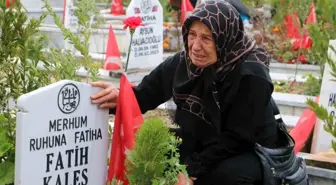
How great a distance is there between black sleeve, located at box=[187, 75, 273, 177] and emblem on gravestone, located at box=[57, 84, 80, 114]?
70 centimetres

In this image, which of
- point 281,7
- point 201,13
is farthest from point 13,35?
point 281,7

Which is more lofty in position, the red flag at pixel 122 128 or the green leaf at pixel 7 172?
Answer: the red flag at pixel 122 128

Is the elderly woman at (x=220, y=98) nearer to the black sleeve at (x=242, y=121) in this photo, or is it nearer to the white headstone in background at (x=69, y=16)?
the black sleeve at (x=242, y=121)

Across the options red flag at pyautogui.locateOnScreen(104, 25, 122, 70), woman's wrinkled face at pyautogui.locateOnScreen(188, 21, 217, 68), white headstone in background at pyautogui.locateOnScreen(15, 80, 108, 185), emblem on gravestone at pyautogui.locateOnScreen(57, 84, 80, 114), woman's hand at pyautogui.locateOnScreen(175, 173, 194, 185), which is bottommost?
red flag at pyautogui.locateOnScreen(104, 25, 122, 70)

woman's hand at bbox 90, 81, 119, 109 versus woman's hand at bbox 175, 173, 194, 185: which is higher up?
woman's hand at bbox 90, 81, 119, 109

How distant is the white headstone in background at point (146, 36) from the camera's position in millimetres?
9281

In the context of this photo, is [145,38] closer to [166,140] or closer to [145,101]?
[145,101]

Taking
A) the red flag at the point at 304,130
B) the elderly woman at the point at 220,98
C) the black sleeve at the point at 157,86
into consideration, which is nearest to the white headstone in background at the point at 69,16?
the red flag at the point at 304,130

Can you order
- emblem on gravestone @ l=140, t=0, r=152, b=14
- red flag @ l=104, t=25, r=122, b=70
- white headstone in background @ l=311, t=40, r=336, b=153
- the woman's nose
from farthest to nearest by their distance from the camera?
emblem on gravestone @ l=140, t=0, r=152, b=14, red flag @ l=104, t=25, r=122, b=70, white headstone in background @ l=311, t=40, r=336, b=153, the woman's nose

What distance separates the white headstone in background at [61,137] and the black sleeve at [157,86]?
372 millimetres

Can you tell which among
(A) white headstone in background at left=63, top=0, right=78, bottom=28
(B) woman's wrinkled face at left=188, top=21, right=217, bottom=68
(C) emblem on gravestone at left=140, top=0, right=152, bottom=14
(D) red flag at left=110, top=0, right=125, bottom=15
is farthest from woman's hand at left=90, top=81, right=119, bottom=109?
(D) red flag at left=110, top=0, right=125, bottom=15

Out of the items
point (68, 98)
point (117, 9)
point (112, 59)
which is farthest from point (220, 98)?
point (117, 9)

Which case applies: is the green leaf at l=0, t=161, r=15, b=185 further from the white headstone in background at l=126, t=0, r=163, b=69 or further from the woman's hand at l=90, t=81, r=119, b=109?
the white headstone in background at l=126, t=0, r=163, b=69

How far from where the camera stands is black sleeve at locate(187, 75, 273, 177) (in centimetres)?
371
